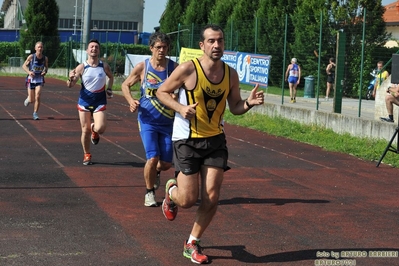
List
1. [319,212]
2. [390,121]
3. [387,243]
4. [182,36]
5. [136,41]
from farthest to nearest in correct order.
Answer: [136,41]
[182,36]
[390,121]
[319,212]
[387,243]

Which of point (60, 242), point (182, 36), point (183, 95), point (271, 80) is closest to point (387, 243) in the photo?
point (183, 95)

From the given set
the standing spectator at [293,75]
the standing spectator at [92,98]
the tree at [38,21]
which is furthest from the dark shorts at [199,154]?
the tree at [38,21]

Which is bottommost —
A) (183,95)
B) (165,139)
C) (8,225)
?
(8,225)

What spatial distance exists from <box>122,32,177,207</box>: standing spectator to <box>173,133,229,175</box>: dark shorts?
2381mm

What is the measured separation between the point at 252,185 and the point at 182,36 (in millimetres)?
20631

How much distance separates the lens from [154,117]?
9617mm

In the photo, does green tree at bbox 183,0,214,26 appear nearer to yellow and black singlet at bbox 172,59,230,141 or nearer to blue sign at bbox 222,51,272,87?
blue sign at bbox 222,51,272,87

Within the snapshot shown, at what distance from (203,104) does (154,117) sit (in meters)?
2.49

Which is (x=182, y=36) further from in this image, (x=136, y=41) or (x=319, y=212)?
(x=136, y=41)

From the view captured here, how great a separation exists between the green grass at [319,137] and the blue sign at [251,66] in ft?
3.65

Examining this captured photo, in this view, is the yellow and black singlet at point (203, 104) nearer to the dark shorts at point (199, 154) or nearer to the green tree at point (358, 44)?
the dark shorts at point (199, 154)

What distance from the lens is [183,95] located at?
7238mm

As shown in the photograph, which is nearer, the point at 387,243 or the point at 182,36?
the point at 387,243

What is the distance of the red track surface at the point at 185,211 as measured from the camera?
7441 mm
